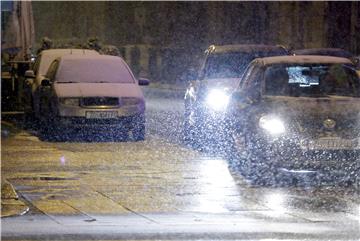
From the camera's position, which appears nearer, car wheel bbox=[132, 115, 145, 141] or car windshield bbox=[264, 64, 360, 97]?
car windshield bbox=[264, 64, 360, 97]

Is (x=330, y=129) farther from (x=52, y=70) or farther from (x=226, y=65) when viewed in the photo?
(x=52, y=70)

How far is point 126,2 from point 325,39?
14742 millimetres

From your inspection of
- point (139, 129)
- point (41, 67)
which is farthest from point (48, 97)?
point (41, 67)

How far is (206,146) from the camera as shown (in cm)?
1722

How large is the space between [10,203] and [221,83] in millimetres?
7096

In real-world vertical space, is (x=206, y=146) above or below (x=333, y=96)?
below

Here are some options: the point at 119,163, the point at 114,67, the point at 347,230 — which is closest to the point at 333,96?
the point at 119,163

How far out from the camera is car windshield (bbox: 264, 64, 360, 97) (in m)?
14.0

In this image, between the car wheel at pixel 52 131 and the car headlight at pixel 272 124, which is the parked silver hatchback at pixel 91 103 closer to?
the car wheel at pixel 52 131

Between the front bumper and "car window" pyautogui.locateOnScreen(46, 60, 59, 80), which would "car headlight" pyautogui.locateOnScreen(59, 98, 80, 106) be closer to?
"car window" pyautogui.locateOnScreen(46, 60, 59, 80)

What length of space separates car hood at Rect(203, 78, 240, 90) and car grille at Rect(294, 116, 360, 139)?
478 cm

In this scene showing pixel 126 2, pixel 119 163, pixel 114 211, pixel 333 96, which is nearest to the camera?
pixel 114 211

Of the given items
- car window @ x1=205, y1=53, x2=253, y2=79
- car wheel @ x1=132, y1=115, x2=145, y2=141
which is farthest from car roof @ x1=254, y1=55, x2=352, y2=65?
car wheel @ x1=132, y1=115, x2=145, y2=141

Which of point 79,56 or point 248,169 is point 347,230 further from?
point 79,56
